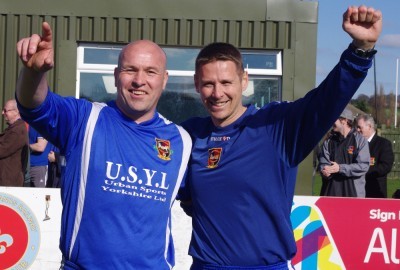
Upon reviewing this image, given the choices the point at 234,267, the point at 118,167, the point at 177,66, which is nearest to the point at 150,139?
the point at 118,167

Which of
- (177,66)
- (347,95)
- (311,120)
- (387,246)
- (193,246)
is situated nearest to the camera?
(347,95)

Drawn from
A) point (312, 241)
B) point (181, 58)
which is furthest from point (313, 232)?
point (181, 58)

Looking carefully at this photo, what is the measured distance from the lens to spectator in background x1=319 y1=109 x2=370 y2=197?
9.06 m

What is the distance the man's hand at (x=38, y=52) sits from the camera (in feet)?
10.9

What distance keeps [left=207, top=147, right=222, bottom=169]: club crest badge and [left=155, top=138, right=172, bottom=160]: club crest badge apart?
0.78 ft

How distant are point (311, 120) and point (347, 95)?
0.30 meters

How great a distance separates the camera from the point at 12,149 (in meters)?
9.68

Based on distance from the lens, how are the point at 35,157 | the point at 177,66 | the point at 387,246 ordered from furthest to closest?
the point at 177,66 → the point at 35,157 → the point at 387,246

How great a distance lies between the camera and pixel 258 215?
3924 mm

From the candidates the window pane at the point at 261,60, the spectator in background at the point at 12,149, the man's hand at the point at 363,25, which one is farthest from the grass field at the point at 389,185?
the man's hand at the point at 363,25

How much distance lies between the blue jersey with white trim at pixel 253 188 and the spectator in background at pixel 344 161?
5.18m

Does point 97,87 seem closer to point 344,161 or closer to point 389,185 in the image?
point 344,161

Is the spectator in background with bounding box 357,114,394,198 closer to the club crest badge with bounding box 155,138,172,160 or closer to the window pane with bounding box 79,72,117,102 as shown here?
the window pane with bounding box 79,72,117,102

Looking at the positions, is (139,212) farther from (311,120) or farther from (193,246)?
(311,120)
